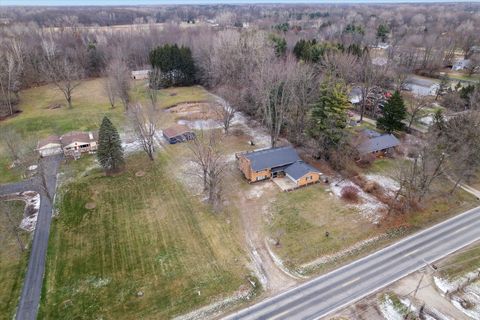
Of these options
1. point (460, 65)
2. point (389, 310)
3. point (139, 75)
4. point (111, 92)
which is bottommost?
point (389, 310)

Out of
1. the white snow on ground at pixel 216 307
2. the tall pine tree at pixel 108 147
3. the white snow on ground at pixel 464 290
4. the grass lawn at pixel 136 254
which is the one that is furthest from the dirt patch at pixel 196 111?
the white snow on ground at pixel 464 290

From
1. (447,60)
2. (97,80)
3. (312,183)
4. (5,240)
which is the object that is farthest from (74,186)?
(447,60)

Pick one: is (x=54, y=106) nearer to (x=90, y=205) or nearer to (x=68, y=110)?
(x=68, y=110)

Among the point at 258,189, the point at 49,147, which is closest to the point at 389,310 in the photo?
the point at 258,189

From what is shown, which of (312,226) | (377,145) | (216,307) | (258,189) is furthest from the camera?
(377,145)

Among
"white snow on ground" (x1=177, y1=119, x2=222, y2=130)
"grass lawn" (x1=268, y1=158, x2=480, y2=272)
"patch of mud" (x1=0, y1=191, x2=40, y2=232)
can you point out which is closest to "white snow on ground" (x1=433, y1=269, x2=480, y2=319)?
"grass lawn" (x1=268, y1=158, x2=480, y2=272)

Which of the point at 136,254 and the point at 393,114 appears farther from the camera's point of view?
the point at 393,114

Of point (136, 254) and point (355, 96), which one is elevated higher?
point (355, 96)
